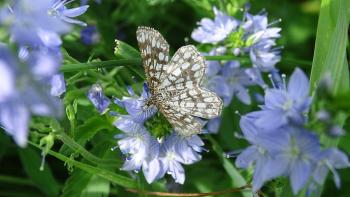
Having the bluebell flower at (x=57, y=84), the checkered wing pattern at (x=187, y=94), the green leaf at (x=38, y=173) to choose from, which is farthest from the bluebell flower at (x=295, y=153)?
the green leaf at (x=38, y=173)

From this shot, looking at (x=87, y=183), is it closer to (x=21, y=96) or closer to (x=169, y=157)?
(x=169, y=157)

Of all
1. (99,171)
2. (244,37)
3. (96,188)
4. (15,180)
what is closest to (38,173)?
(15,180)

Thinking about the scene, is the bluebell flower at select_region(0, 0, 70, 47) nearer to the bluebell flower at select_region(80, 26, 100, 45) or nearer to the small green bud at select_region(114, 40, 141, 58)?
Answer: the small green bud at select_region(114, 40, 141, 58)

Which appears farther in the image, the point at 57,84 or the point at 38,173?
the point at 38,173

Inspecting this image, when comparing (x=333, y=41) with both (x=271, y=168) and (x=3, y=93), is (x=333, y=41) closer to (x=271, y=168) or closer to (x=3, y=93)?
(x=271, y=168)

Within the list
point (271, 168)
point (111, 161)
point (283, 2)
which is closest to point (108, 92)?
point (111, 161)

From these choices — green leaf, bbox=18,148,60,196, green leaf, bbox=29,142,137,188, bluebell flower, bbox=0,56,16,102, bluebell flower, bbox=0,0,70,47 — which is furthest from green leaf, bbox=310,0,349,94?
green leaf, bbox=18,148,60,196
